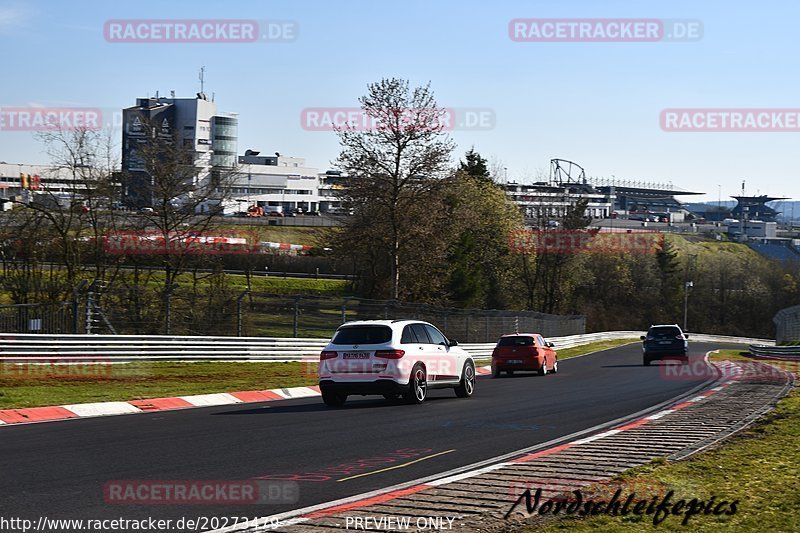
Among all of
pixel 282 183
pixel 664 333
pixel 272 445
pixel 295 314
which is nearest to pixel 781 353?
pixel 664 333

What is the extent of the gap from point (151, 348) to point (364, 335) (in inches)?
428

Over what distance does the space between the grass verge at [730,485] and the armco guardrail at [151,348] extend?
17847mm

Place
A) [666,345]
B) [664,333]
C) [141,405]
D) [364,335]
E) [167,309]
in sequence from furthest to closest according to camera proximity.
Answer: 1. [664,333]
2. [666,345]
3. [167,309]
4. [364,335]
5. [141,405]

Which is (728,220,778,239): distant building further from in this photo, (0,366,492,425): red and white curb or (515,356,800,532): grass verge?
(515,356,800,532): grass verge

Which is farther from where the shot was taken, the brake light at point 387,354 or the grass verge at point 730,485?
the brake light at point 387,354

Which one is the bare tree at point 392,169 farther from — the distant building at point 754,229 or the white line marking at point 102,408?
the distant building at point 754,229

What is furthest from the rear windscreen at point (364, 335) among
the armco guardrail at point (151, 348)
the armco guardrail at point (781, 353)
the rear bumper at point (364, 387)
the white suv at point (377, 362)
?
the armco guardrail at point (781, 353)

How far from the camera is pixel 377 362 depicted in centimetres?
1889

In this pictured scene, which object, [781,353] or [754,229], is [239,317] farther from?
[754,229]

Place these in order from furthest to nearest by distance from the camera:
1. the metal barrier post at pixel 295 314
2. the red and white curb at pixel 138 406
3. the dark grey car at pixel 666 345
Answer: the dark grey car at pixel 666 345 < the metal barrier post at pixel 295 314 < the red and white curb at pixel 138 406

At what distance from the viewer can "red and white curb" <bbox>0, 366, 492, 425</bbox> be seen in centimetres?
1609

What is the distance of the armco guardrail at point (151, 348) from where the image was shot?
2464 cm

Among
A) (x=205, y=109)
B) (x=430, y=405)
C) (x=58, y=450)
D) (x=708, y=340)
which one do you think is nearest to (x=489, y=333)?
(x=430, y=405)

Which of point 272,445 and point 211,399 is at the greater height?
point 272,445
